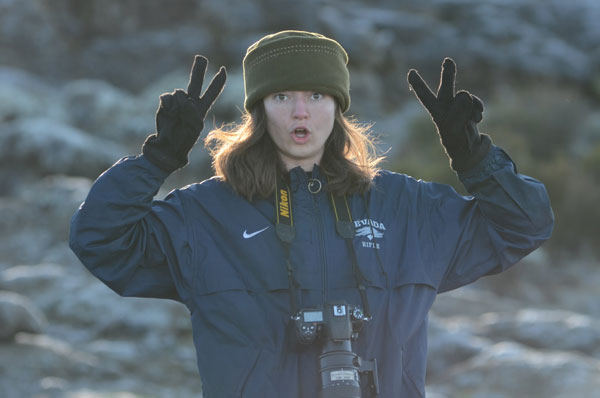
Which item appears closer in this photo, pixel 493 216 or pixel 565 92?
pixel 493 216

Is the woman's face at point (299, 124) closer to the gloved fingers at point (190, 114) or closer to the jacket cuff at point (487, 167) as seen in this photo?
the gloved fingers at point (190, 114)

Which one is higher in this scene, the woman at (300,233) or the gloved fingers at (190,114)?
the gloved fingers at (190,114)

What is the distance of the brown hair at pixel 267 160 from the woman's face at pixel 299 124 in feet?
0.15

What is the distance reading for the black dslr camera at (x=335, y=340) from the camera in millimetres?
2619

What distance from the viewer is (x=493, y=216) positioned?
295 centimetres

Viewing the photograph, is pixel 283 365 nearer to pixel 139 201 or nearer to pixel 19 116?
pixel 139 201

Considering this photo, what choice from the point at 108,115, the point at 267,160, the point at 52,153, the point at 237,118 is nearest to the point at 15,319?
the point at 267,160

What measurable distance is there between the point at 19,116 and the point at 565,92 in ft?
58.8

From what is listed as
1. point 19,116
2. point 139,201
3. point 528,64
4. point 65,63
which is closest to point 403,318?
point 139,201

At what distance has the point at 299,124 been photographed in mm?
3012

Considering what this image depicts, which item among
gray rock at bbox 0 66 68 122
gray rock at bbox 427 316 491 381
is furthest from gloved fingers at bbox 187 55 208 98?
gray rock at bbox 0 66 68 122

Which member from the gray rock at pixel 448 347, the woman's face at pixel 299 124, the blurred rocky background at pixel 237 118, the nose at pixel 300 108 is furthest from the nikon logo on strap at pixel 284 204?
the gray rock at pixel 448 347

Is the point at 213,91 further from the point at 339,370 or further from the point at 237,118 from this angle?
the point at 237,118

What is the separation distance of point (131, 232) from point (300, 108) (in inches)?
28.5
